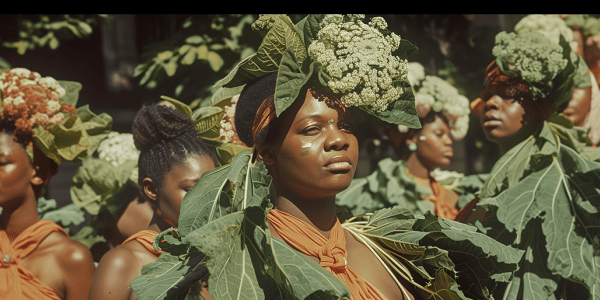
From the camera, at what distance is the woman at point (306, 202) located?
Answer: 5.11 feet

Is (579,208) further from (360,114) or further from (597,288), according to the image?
(360,114)

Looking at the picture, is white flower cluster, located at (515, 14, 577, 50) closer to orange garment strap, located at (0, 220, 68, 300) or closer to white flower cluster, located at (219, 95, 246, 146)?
white flower cluster, located at (219, 95, 246, 146)

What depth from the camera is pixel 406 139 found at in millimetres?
4027

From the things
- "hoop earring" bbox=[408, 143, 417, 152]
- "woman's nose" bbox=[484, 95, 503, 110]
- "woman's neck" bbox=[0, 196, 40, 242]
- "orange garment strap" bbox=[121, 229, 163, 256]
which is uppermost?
"woman's nose" bbox=[484, 95, 503, 110]

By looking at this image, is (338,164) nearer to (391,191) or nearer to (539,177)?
(539,177)

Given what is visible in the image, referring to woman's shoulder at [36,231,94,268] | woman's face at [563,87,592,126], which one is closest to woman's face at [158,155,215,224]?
woman's shoulder at [36,231,94,268]

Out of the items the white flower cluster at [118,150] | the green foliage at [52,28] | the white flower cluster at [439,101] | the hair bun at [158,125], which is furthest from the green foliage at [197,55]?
the hair bun at [158,125]

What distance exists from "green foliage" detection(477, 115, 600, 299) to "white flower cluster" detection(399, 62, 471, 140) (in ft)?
4.08

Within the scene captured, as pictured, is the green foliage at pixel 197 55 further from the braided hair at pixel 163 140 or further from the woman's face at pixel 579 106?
the woman's face at pixel 579 106

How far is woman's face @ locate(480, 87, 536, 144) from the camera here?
2.79 m

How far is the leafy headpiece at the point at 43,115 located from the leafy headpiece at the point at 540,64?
214 centimetres

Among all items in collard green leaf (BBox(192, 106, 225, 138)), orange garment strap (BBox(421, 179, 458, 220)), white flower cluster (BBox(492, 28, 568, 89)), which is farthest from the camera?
orange garment strap (BBox(421, 179, 458, 220))

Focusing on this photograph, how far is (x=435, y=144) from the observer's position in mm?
3871

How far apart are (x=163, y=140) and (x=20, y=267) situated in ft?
2.65
